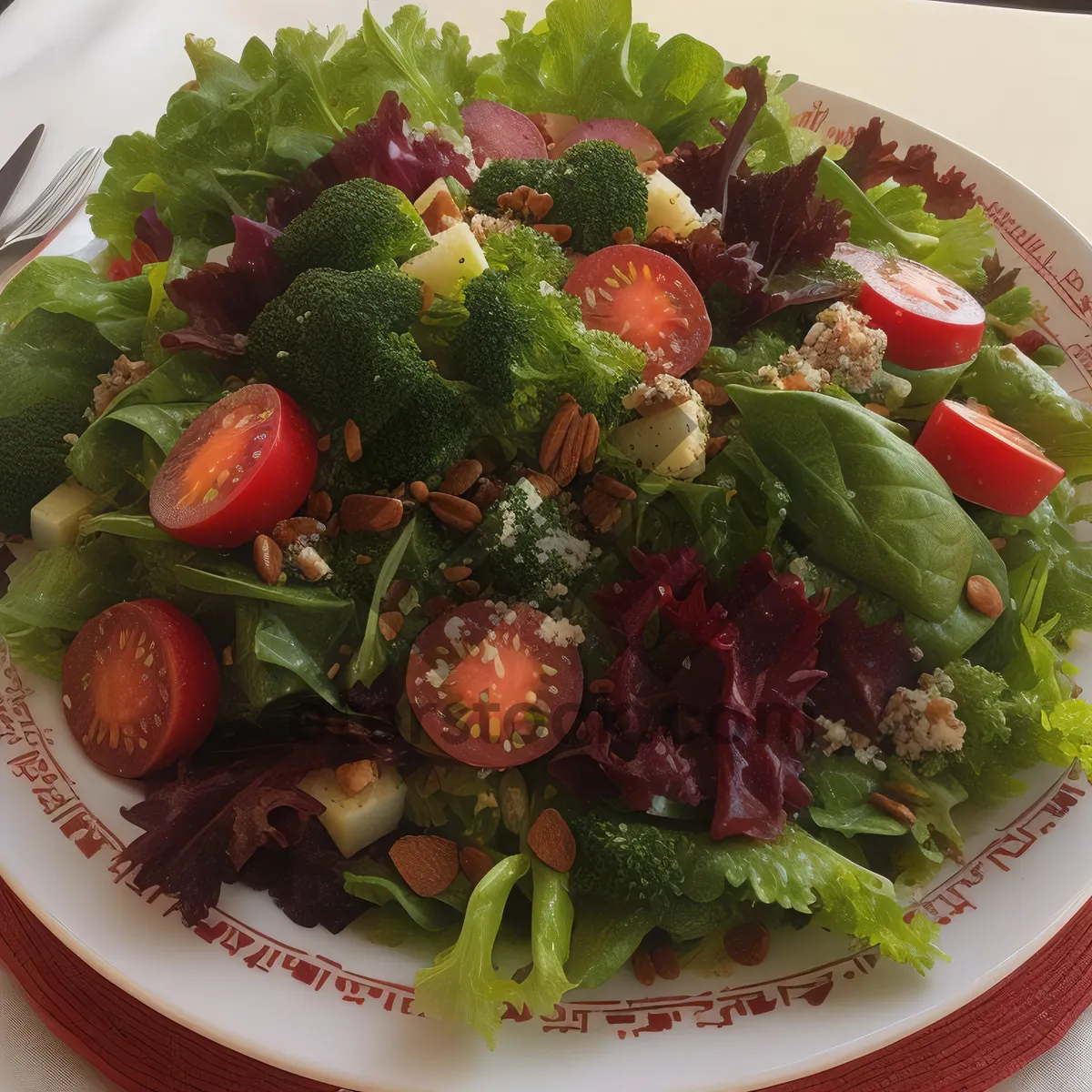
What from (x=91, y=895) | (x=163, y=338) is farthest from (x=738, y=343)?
(x=91, y=895)

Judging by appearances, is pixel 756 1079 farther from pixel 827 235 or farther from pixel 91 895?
pixel 827 235

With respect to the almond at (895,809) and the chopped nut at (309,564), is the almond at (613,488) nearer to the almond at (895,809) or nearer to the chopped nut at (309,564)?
the chopped nut at (309,564)

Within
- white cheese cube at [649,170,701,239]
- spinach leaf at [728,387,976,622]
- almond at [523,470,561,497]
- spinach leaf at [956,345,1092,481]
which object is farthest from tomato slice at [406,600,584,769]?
spinach leaf at [956,345,1092,481]

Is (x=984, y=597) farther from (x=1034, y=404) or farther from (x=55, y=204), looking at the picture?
(x=55, y=204)

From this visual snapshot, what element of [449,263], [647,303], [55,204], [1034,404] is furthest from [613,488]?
[55,204]

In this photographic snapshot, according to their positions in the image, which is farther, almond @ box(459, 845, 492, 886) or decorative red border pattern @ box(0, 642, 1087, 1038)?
almond @ box(459, 845, 492, 886)

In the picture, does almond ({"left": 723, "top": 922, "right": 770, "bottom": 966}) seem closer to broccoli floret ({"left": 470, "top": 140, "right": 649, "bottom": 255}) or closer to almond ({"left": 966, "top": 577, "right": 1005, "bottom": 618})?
almond ({"left": 966, "top": 577, "right": 1005, "bottom": 618})
